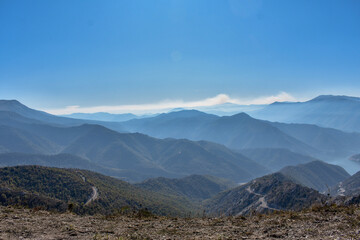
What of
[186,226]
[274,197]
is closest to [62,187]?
[186,226]

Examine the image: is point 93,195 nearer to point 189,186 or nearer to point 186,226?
point 186,226

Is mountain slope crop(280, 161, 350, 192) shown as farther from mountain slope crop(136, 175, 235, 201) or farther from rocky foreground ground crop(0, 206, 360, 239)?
rocky foreground ground crop(0, 206, 360, 239)

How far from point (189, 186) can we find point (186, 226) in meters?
132

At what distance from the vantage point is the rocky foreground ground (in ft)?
29.1

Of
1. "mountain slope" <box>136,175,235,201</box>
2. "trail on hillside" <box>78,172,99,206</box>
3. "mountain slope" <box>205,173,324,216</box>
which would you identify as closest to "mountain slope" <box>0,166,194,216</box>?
"trail on hillside" <box>78,172,99,206</box>

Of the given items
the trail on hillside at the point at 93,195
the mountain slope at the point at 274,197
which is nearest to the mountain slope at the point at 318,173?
Result: the mountain slope at the point at 274,197

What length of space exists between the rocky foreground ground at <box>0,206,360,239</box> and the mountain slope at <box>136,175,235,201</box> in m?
109

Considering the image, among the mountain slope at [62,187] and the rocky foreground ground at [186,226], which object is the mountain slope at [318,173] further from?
the rocky foreground ground at [186,226]

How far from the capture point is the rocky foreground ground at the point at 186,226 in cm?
888

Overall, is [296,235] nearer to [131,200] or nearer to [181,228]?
[181,228]

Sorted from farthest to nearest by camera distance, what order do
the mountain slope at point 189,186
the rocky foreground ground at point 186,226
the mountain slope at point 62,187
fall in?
the mountain slope at point 189,186 < the mountain slope at point 62,187 < the rocky foreground ground at point 186,226

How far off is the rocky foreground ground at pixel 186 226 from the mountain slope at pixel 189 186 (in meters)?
109

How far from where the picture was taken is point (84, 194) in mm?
53219

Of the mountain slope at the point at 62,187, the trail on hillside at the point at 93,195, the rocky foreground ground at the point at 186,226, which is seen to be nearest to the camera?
the rocky foreground ground at the point at 186,226
